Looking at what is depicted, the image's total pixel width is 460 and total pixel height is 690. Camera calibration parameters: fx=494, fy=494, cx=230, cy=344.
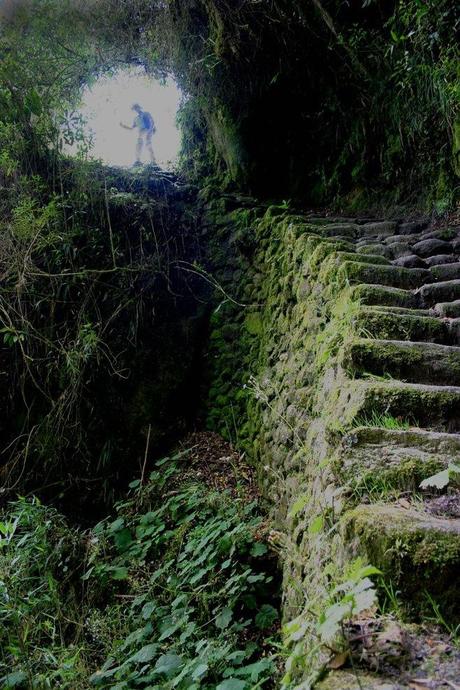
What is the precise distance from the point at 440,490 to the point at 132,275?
4260 mm

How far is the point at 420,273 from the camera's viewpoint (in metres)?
3.14

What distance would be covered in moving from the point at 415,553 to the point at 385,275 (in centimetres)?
217

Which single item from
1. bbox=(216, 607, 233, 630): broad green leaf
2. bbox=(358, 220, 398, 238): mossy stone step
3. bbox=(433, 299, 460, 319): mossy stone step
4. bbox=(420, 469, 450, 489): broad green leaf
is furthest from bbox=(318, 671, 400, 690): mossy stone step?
bbox=(358, 220, 398, 238): mossy stone step

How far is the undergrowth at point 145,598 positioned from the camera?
2.41 m

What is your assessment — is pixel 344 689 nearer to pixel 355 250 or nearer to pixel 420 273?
pixel 420 273

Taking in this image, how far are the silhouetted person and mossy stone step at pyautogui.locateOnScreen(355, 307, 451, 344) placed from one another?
4938mm

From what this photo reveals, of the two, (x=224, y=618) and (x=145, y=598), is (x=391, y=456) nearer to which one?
(x=224, y=618)

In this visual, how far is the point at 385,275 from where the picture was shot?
305 cm

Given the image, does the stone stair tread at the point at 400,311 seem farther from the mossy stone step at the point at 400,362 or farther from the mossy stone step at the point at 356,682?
the mossy stone step at the point at 356,682

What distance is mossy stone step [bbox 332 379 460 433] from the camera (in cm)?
185

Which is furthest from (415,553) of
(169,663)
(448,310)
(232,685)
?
(448,310)

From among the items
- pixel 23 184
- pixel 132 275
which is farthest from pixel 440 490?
pixel 23 184

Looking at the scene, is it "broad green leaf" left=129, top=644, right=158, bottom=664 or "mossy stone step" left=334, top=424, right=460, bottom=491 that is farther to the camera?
"broad green leaf" left=129, top=644, right=158, bottom=664

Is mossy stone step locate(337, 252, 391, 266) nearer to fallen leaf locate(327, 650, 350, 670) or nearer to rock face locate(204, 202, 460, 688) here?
rock face locate(204, 202, 460, 688)
